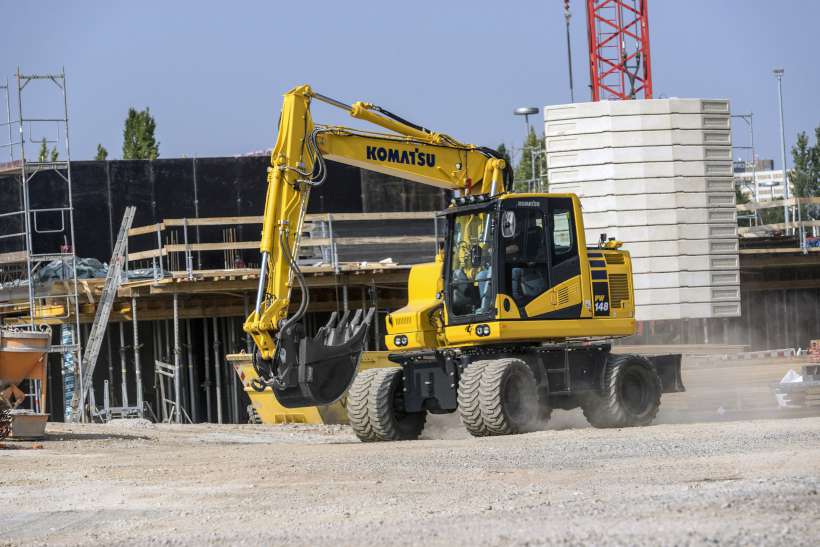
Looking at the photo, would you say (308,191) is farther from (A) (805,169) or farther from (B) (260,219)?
(A) (805,169)

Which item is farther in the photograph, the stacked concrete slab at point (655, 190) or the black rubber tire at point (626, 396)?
the stacked concrete slab at point (655, 190)

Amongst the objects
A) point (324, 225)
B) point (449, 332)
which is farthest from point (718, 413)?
point (324, 225)

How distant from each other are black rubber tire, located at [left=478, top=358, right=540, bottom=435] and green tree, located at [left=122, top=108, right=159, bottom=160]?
40.2 metres

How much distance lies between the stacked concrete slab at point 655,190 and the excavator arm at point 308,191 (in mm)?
9471

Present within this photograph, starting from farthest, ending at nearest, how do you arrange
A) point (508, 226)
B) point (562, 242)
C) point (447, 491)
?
point (562, 242)
point (508, 226)
point (447, 491)

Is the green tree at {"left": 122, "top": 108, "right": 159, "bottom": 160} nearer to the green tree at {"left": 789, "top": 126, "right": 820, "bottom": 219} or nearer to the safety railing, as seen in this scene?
the safety railing

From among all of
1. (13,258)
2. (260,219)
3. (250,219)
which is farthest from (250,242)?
(13,258)

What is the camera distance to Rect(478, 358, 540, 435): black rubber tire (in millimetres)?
15789

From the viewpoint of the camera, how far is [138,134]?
5472 centimetres

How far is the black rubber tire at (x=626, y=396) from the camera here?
17656 mm

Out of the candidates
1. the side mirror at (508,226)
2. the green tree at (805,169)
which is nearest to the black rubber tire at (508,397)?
the side mirror at (508,226)

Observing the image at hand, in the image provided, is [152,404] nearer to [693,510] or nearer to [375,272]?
[375,272]

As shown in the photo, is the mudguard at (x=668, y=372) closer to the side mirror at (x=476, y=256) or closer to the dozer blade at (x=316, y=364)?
the side mirror at (x=476, y=256)

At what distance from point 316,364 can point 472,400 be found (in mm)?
1931
